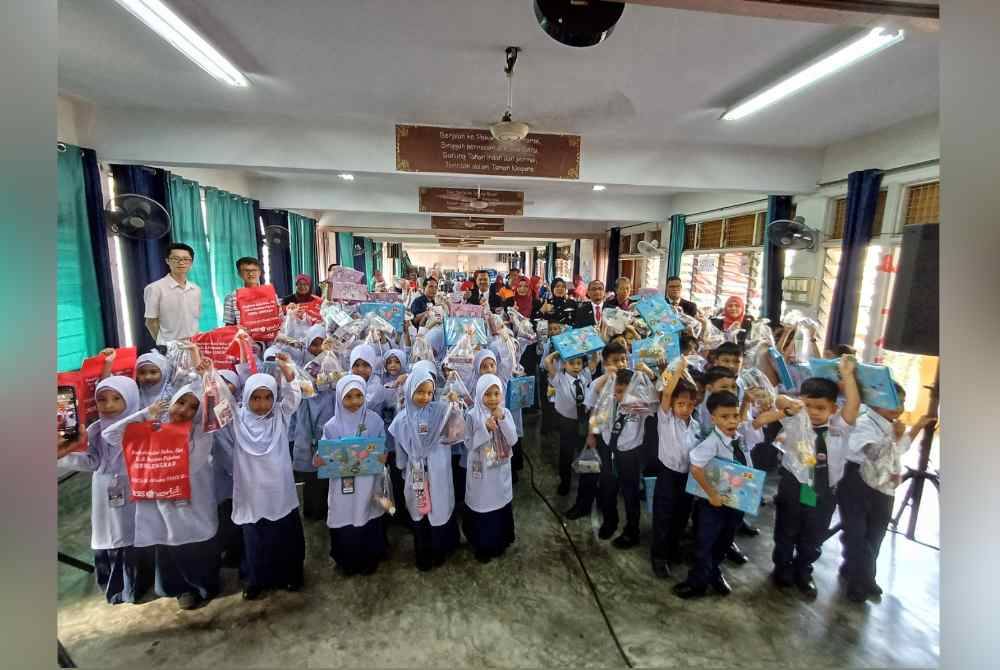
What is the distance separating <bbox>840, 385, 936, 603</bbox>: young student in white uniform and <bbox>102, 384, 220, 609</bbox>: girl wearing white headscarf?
3.53 metres

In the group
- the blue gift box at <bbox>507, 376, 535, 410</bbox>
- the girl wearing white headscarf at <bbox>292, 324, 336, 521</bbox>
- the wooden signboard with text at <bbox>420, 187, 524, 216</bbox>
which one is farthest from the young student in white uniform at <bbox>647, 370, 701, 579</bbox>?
the wooden signboard with text at <bbox>420, 187, 524, 216</bbox>

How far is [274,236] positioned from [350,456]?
289 inches

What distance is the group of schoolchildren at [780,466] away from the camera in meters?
2.20

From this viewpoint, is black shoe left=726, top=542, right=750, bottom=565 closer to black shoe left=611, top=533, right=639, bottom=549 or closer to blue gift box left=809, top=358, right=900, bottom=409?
black shoe left=611, top=533, right=639, bottom=549

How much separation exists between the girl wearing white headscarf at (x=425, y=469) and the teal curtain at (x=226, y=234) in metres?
5.42

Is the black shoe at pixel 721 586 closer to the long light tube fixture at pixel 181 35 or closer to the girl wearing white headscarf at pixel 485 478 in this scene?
the girl wearing white headscarf at pixel 485 478

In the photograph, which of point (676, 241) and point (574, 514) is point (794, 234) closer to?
point (676, 241)
